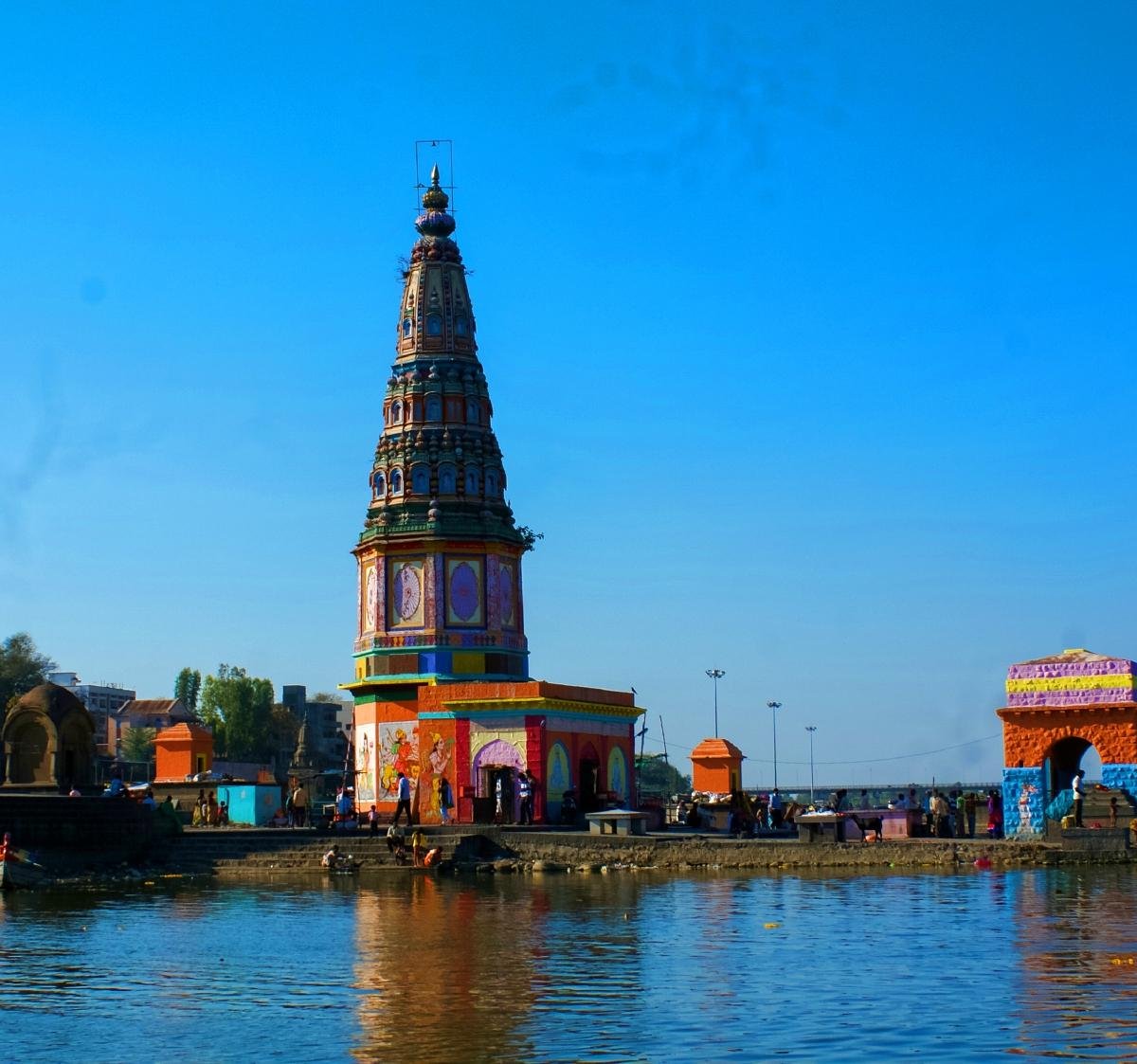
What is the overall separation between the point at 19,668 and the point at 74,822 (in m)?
61.8

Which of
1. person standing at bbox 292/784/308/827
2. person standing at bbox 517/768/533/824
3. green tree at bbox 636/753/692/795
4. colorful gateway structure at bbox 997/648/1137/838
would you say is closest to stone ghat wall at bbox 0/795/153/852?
person standing at bbox 292/784/308/827

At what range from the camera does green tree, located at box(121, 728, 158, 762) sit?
11975cm

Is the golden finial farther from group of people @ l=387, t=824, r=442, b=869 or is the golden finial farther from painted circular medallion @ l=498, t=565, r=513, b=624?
group of people @ l=387, t=824, r=442, b=869

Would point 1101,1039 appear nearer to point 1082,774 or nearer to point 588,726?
point 1082,774

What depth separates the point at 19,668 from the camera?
97.9 m

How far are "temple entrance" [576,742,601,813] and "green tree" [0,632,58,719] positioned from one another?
52612 millimetres

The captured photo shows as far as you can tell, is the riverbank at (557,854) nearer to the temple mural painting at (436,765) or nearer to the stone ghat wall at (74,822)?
the stone ghat wall at (74,822)

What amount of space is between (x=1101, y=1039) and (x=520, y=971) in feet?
24.5

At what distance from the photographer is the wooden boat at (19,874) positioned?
3378cm

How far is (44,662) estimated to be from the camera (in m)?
102

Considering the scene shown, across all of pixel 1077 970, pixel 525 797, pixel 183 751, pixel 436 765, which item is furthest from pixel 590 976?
pixel 183 751

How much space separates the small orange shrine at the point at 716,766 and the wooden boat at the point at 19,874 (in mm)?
35500

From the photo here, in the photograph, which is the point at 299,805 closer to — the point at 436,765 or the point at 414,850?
the point at 436,765

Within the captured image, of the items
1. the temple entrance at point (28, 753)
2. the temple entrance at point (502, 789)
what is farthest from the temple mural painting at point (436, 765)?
the temple entrance at point (28, 753)
